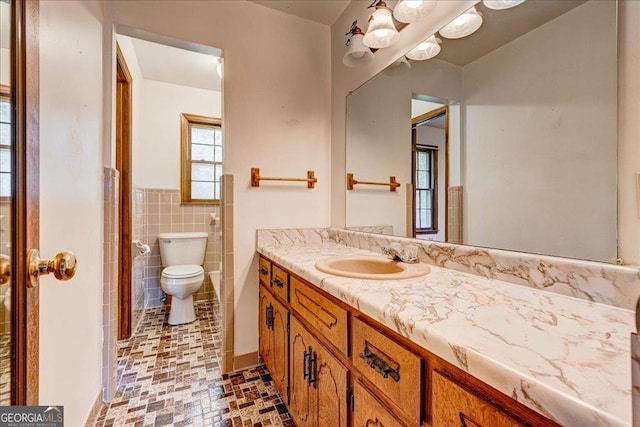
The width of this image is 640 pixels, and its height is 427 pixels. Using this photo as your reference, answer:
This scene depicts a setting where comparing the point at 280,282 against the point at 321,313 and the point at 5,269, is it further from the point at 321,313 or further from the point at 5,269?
the point at 5,269

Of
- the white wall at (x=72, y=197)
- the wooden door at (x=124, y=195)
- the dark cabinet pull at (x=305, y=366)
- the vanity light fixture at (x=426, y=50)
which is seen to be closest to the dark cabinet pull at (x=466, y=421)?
the dark cabinet pull at (x=305, y=366)

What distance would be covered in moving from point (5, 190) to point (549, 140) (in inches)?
54.4

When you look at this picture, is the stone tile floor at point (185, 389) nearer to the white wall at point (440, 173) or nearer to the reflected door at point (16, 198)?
the reflected door at point (16, 198)

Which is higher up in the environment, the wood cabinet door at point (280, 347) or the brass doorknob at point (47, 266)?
the brass doorknob at point (47, 266)

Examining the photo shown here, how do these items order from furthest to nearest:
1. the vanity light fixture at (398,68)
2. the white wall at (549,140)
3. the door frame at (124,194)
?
→ the door frame at (124,194), the vanity light fixture at (398,68), the white wall at (549,140)

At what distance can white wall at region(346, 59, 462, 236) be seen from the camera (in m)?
1.32

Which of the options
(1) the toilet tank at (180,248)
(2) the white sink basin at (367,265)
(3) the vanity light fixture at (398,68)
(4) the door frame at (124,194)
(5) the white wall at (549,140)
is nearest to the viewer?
(5) the white wall at (549,140)

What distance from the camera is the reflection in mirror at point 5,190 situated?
19.9 inches

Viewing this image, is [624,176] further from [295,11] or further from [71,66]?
[295,11]

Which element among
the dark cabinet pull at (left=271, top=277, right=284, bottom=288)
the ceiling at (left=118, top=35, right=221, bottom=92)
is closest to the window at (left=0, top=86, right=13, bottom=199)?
the dark cabinet pull at (left=271, top=277, right=284, bottom=288)

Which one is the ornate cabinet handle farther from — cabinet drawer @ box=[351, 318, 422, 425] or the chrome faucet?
the chrome faucet

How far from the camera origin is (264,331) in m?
1.69

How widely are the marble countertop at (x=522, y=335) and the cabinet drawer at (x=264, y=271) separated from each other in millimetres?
747

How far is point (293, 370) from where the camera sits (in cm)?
124
